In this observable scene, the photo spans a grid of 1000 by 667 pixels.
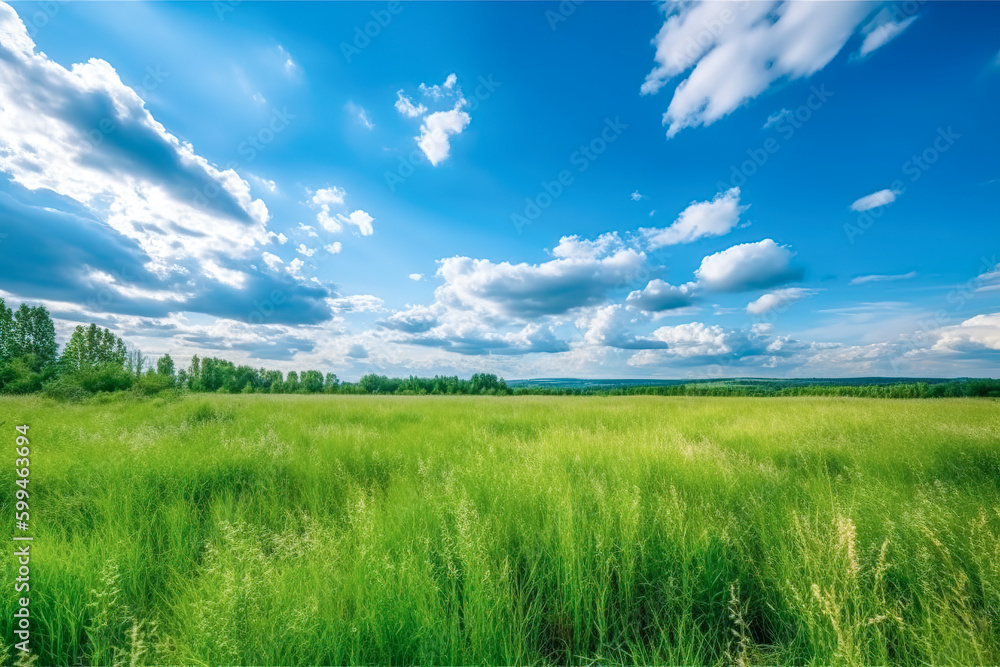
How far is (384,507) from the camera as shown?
386 cm

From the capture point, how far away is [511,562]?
283cm

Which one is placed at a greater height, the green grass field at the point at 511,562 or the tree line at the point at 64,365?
the tree line at the point at 64,365

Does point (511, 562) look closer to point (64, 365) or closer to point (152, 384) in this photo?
point (152, 384)

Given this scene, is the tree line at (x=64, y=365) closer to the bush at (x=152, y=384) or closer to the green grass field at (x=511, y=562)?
the bush at (x=152, y=384)

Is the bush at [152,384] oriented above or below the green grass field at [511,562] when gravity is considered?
above

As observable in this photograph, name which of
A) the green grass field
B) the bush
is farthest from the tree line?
the green grass field

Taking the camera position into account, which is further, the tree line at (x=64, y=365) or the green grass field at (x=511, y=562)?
the tree line at (x=64, y=365)

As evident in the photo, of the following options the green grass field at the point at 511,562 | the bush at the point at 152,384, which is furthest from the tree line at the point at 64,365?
the green grass field at the point at 511,562

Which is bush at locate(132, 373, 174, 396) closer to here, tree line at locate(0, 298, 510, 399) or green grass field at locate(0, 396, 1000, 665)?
tree line at locate(0, 298, 510, 399)

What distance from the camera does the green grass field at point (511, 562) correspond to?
2098 mm

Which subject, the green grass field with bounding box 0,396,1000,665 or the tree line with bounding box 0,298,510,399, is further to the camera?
the tree line with bounding box 0,298,510,399

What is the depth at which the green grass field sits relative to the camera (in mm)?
2098

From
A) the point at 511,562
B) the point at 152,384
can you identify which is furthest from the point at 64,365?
the point at 511,562

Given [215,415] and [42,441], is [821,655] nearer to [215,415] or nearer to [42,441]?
[42,441]
